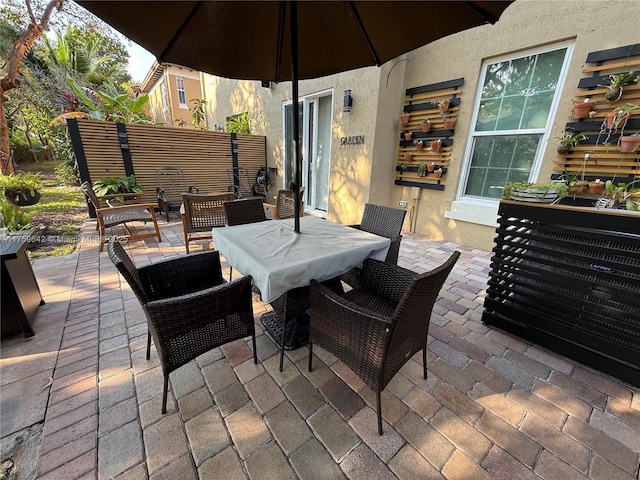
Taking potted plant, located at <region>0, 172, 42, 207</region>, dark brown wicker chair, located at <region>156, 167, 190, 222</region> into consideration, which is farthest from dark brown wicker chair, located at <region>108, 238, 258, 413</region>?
potted plant, located at <region>0, 172, 42, 207</region>

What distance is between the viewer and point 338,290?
2164 mm

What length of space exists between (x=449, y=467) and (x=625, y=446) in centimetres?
99

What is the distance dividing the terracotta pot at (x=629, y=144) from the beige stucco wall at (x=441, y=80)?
672 millimetres

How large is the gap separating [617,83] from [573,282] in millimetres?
2571

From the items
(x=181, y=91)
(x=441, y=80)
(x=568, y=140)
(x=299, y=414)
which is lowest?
(x=299, y=414)

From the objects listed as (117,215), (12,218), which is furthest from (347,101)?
(12,218)

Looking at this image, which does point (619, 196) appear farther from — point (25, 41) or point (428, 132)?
point (25, 41)

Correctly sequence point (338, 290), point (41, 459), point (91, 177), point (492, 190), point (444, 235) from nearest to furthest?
point (41, 459)
point (338, 290)
point (492, 190)
point (444, 235)
point (91, 177)

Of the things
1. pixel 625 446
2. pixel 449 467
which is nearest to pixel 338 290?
pixel 449 467

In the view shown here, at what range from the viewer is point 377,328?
129cm

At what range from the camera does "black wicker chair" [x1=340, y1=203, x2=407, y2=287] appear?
2.43m

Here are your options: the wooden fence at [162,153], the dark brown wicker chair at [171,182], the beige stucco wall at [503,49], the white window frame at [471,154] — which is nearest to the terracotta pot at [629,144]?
the beige stucco wall at [503,49]

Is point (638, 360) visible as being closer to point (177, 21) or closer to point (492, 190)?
point (492, 190)

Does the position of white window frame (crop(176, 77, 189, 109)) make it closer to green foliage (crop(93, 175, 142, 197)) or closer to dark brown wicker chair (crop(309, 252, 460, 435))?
green foliage (crop(93, 175, 142, 197))
